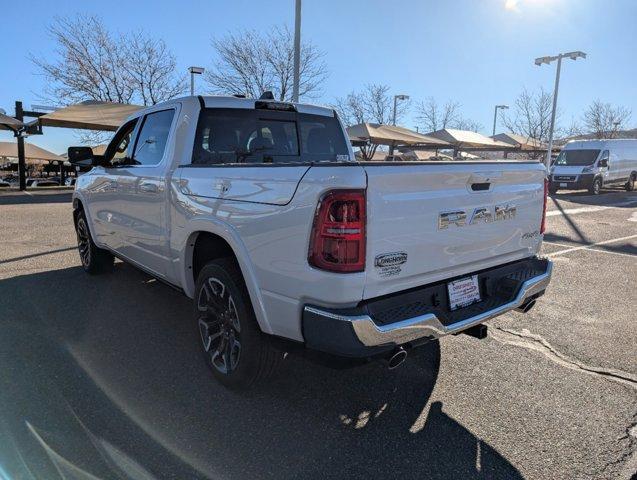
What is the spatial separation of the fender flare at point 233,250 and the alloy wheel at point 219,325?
0.85 feet

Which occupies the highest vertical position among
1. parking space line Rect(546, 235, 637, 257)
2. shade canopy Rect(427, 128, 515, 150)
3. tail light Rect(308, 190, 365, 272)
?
shade canopy Rect(427, 128, 515, 150)

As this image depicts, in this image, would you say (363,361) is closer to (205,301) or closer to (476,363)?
(205,301)

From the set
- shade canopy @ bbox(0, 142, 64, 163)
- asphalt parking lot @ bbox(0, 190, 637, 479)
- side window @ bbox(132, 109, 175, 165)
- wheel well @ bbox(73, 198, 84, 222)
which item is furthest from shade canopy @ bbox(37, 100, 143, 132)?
shade canopy @ bbox(0, 142, 64, 163)

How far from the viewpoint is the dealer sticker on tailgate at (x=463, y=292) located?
2836 millimetres

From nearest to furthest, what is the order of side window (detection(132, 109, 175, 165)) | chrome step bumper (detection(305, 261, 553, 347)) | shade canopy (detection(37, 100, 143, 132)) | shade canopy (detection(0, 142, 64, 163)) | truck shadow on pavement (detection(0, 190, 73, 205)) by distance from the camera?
chrome step bumper (detection(305, 261, 553, 347)), side window (detection(132, 109, 175, 165)), truck shadow on pavement (detection(0, 190, 73, 205)), shade canopy (detection(37, 100, 143, 132)), shade canopy (detection(0, 142, 64, 163))

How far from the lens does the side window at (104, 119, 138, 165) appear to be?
15.8 feet

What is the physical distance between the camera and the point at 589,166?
20.8 meters

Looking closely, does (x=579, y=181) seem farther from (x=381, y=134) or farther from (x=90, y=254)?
(x=90, y=254)

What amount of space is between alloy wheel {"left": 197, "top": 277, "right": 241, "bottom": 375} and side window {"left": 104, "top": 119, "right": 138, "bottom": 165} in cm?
213

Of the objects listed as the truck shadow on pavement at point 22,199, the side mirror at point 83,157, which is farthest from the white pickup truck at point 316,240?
the truck shadow on pavement at point 22,199

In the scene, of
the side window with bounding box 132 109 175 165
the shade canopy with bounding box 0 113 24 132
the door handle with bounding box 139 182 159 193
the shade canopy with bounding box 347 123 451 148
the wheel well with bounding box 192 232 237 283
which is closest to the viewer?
the wheel well with bounding box 192 232 237 283

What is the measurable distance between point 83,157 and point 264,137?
214 cm

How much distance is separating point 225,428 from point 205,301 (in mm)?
902

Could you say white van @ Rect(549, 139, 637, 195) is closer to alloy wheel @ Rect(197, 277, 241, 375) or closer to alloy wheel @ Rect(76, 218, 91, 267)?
alloy wheel @ Rect(76, 218, 91, 267)
